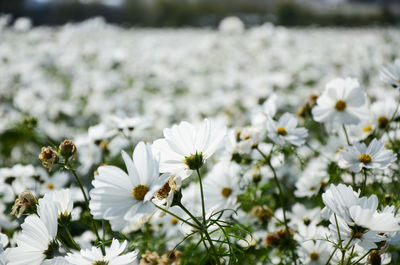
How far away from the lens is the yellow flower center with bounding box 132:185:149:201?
20.6 inches

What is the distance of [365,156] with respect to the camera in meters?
0.69

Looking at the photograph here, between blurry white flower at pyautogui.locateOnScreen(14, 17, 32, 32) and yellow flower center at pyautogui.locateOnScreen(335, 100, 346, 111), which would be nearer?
yellow flower center at pyautogui.locateOnScreen(335, 100, 346, 111)

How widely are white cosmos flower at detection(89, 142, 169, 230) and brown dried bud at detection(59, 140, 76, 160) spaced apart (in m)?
0.18

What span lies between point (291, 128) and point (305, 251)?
0.29 meters

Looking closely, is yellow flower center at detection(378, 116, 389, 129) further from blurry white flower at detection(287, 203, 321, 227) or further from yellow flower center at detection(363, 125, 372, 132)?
blurry white flower at detection(287, 203, 321, 227)

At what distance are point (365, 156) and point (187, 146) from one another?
0.36m

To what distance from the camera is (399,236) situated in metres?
0.59

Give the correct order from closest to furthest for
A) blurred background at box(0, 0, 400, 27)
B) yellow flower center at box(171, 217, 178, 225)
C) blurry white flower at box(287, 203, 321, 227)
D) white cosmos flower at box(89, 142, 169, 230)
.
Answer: white cosmos flower at box(89, 142, 169, 230), blurry white flower at box(287, 203, 321, 227), yellow flower center at box(171, 217, 178, 225), blurred background at box(0, 0, 400, 27)

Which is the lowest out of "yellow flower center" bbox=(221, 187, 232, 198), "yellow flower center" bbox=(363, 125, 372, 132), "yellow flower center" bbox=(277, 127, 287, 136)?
"yellow flower center" bbox=(221, 187, 232, 198)

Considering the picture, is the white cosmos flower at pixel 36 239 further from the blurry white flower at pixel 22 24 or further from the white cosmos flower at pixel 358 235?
the blurry white flower at pixel 22 24

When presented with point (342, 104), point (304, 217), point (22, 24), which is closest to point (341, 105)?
point (342, 104)

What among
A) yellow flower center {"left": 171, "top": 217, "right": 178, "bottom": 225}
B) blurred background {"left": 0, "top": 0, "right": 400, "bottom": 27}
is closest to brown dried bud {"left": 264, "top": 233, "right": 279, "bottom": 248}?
yellow flower center {"left": 171, "top": 217, "right": 178, "bottom": 225}

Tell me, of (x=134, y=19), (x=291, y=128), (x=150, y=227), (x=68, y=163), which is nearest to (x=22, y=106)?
(x=150, y=227)

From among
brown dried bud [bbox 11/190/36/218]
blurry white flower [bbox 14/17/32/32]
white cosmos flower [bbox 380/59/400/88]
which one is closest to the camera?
brown dried bud [bbox 11/190/36/218]
